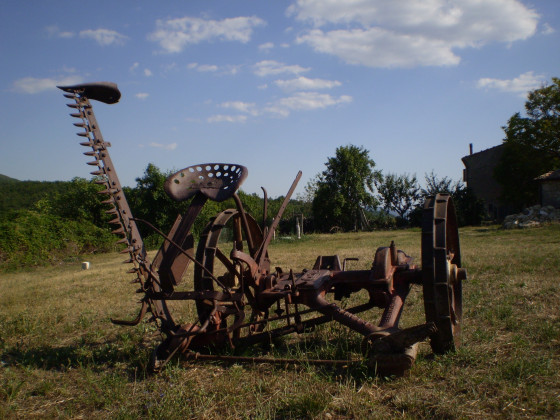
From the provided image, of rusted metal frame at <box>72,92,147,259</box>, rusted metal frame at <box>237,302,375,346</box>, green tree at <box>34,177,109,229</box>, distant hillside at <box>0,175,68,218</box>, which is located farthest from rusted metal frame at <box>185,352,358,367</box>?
distant hillside at <box>0,175,68,218</box>

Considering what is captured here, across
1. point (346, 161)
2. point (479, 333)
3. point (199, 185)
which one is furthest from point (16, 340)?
point (346, 161)

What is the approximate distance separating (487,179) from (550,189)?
29.5 feet

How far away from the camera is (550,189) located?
1037 inches

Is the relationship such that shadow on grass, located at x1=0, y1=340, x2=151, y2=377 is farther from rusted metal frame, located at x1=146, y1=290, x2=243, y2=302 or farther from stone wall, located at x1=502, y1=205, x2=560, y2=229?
stone wall, located at x1=502, y1=205, x2=560, y2=229

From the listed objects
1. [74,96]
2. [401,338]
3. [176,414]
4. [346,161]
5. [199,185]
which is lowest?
[176,414]

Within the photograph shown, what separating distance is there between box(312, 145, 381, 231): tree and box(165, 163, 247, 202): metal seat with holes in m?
31.2

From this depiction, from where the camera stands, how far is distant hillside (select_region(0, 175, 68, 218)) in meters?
40.5

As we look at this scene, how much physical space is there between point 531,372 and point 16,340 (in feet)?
16.1

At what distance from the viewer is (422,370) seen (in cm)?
318

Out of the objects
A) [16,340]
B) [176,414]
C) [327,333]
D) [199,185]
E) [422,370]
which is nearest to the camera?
[176,414]

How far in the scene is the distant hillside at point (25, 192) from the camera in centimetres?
4053

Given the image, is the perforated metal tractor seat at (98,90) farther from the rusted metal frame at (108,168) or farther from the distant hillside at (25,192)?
the distant hillside at (25,192)

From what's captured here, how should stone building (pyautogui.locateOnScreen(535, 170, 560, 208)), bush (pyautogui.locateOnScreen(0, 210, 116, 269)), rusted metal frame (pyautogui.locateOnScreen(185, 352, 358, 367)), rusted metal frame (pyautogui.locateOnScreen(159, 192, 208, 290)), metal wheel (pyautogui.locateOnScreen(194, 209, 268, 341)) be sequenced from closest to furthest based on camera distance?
1. rusted metal frame (pyautogui.locateOnScreen(185, 352, 358, 367))
2. rusted metal frame (pyautogui.locateOnScreen(159, 192, 208, 290))
3. metal wheel (pyautogui.locateOnScreen(194, 209, 268, 341))
4. bush (pyautogui.locateOnScreen(0, 210, 116, 269))
5. stone building (pyautogui.locateOnScreen(535, 170, 560, 208))

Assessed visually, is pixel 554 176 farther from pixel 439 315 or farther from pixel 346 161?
pixel 439 315
